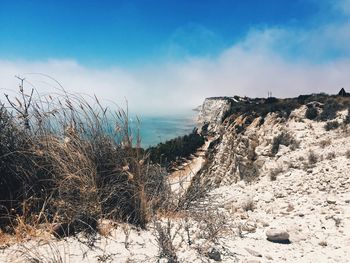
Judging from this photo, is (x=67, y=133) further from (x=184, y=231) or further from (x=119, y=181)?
(x=184, y=231)

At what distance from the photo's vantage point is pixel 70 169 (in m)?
4.23

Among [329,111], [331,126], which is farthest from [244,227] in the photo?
[329,111]

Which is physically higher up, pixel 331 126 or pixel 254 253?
pixel 331 126

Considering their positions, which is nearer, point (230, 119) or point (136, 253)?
point (136, 253)

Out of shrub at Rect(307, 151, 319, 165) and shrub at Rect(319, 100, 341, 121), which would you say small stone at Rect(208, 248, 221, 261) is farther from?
shrub at Rect(319, 100, 341, 121)

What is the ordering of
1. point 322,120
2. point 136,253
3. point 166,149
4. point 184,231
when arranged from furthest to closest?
point 166,149, point 322,120, point 184,231, point 136,253

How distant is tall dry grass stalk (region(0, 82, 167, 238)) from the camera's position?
399 cm

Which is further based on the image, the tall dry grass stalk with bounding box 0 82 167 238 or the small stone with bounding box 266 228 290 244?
the small stone with bounding box 266 228 290 244

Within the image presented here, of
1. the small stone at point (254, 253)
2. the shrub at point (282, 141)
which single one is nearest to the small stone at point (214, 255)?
the small stone at point (254, 253)

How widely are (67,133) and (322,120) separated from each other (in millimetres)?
16122

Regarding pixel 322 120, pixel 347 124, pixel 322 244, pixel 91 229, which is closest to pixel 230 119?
pixel 322 120

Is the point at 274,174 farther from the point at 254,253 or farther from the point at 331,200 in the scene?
the point at 254,253

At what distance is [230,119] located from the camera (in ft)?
88.4

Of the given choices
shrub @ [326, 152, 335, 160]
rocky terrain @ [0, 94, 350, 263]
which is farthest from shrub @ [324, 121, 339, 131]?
shrub @ [326, 152, 335, 160]
